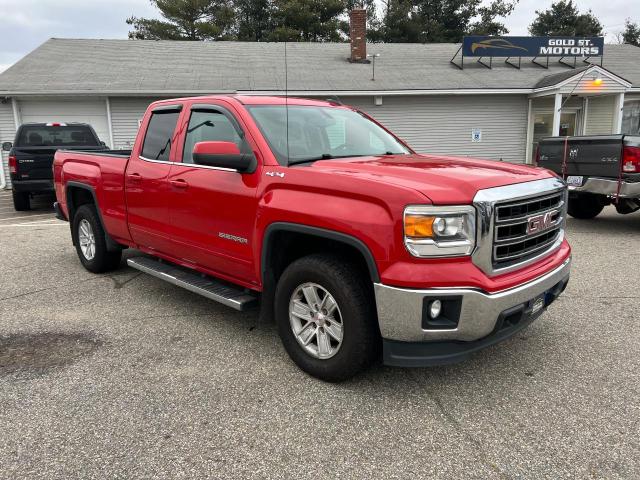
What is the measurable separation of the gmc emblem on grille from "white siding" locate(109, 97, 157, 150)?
15.7 meters

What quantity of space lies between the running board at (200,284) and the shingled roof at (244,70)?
12.7 m

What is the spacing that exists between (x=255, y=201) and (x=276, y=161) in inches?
12.5

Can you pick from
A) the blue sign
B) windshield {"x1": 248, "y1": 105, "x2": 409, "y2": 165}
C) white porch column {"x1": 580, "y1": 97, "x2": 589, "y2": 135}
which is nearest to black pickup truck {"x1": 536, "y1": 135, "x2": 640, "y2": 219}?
windshield {"x1": 248, "y1": 105, "x2": 409, "y2": 165}

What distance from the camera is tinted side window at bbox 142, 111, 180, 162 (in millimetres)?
4633

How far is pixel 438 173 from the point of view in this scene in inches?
125

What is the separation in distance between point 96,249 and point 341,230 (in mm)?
3961

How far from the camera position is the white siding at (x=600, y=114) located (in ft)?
64.7

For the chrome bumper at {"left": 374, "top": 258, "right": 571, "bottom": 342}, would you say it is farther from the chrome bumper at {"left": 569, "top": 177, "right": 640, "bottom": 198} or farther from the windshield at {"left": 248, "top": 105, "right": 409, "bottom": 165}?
the chrome bumper at {"left": 569, "top": 177, "right": 640, "bottom": 198}

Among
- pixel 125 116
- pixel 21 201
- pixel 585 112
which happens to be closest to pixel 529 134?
pixel 585 112

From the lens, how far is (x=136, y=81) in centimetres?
1689

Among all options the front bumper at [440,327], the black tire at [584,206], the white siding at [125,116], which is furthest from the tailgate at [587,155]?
the white siding at [125,116]

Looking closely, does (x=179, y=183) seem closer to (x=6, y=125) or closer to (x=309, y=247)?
(x=309, y=247)

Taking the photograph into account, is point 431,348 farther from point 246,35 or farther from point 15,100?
point 246,35

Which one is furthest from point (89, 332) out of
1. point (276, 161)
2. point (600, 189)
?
point (600, 189)
